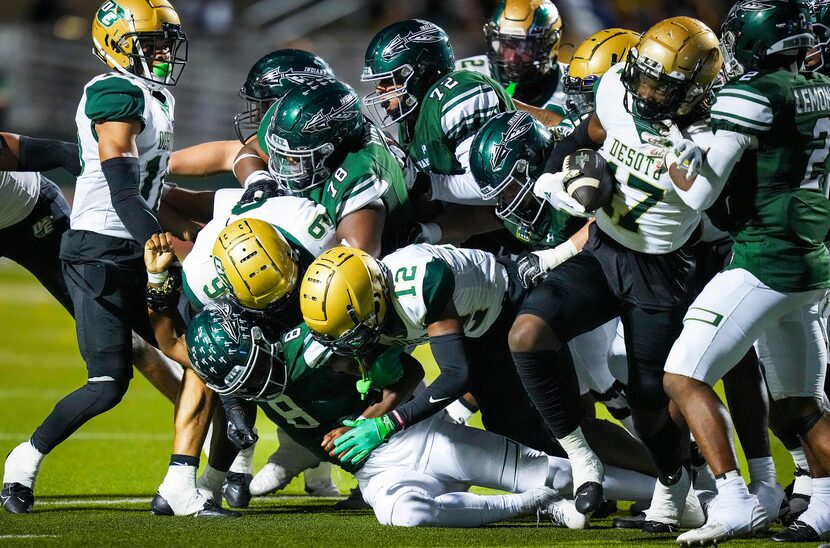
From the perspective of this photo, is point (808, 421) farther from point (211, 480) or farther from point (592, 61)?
point (211, 480)

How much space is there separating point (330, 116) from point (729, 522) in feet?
7.64

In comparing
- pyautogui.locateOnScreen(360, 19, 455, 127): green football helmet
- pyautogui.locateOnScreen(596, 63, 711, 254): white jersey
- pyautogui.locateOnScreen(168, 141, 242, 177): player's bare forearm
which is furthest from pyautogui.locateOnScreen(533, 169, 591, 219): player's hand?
pyautogui.locateOnScreen(168, 141, 242, 177): player's bare forearm

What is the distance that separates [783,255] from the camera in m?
4.15

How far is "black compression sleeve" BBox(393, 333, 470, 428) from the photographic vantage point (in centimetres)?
435

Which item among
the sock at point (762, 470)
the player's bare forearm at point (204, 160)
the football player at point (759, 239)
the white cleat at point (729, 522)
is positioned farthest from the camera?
the player's bare forearm at point (204, 160)

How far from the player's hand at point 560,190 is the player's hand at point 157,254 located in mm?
1515

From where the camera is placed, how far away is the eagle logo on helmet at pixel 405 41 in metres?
5.80

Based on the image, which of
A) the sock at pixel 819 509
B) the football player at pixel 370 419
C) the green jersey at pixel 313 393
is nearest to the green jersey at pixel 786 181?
the sock at pixel 819 509

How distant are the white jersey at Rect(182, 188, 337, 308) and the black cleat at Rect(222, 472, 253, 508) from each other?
0.86m

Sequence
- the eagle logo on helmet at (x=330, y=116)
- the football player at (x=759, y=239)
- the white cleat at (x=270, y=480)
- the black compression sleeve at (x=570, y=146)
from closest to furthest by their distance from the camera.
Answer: the football player at (x=759, y=239) < the black compression sleeve at (x=570, y=146) < the eagle logo on helmet at (x=330, y=116) < the white cleat at (x=270, y=480)

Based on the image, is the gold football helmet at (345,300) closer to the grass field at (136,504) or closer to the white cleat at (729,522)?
the grass field at (136,504)

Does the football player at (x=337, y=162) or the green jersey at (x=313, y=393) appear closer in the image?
the green jersey at (x=313, y=393)

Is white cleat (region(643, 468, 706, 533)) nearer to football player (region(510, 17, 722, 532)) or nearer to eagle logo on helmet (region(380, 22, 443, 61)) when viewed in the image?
football player (region(510, 17, 722, 532))

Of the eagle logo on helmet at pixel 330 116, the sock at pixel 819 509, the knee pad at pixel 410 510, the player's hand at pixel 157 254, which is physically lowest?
the knee pad at pixel 410 510
